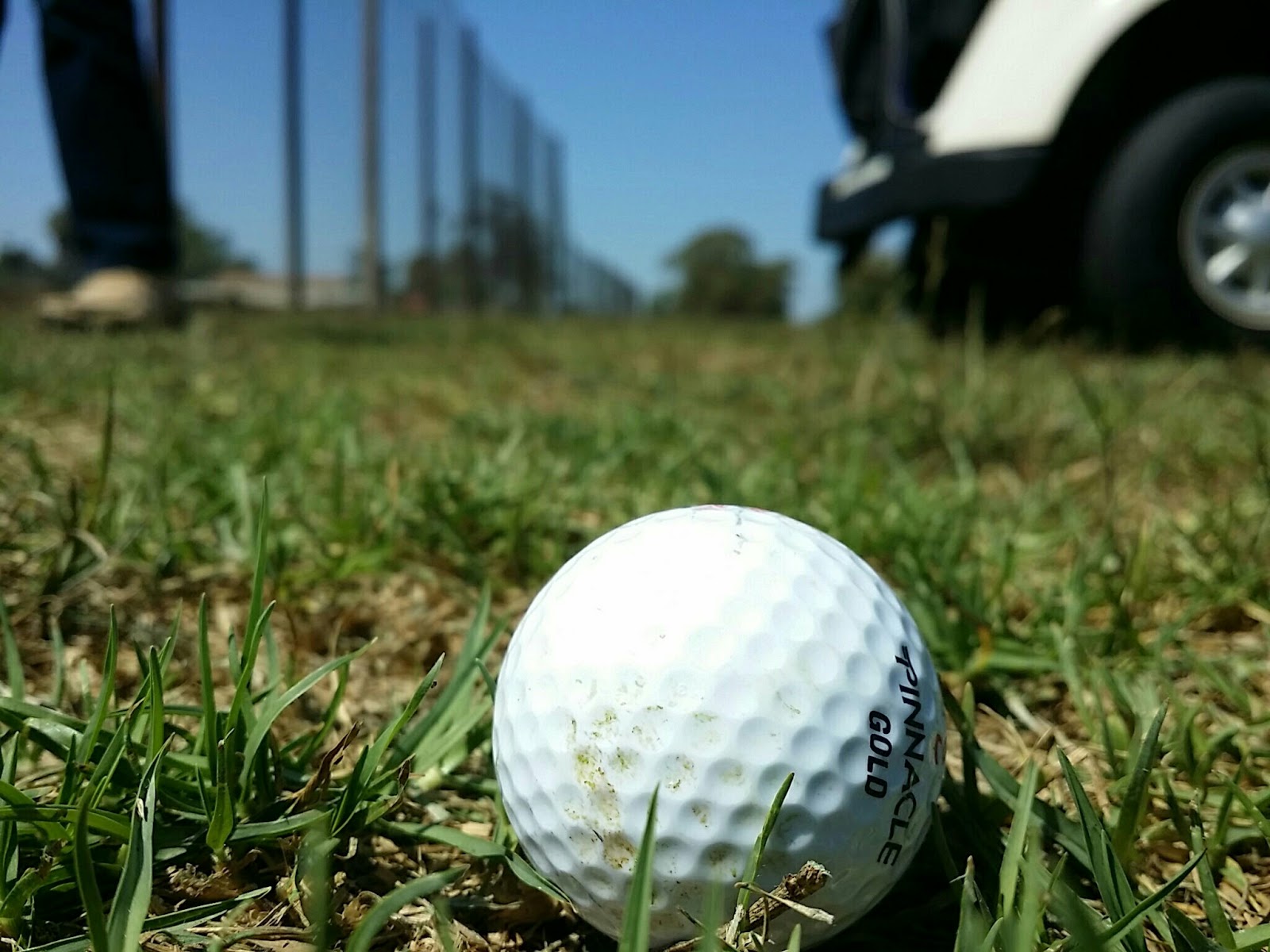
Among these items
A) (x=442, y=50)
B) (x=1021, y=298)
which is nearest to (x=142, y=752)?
(x=1021, y=298)

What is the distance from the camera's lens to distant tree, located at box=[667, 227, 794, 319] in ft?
172

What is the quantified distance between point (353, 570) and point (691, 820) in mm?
903

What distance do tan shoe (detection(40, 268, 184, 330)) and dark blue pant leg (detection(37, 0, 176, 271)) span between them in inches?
2.6

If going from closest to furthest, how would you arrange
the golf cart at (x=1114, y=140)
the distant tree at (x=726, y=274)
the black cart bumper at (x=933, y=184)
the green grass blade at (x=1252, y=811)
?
the green grass blade at (x=1252, y=811)
the golf cart at (x=1114, y=140)
the black cart bumper at (x=933, y=184)
the distant tree at (x=726, y=274)

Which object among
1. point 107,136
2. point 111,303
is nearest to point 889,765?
point 107,136

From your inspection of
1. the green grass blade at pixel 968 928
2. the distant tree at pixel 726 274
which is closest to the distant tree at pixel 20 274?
the green grass blade at pixel 968 928

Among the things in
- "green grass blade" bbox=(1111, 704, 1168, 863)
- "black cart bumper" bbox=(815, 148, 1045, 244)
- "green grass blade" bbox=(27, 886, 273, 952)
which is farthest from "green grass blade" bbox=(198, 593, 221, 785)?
"black cart bumper" bbox=(815, 148, 1045, 244)

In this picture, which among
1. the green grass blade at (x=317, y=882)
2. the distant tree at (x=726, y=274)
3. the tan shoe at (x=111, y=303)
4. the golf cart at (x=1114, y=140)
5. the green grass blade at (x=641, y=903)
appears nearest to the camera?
the green grass blade at (x=317, y=882)

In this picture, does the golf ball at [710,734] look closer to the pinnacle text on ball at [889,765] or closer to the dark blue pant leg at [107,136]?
the pinnacle text on ball at [889,765]

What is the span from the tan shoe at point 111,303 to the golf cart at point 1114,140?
2975 millimetres

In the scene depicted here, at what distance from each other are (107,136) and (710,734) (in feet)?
12.6

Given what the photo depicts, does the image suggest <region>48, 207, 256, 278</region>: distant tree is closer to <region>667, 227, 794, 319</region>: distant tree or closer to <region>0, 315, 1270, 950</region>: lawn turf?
<region>0, 315, 1270, 950</region>: lawn turf

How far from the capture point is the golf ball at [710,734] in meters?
0.87

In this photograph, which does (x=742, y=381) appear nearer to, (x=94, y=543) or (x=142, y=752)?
(x=94, y=543)
